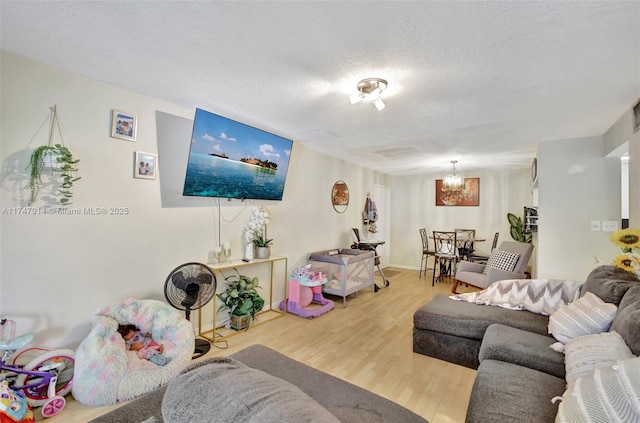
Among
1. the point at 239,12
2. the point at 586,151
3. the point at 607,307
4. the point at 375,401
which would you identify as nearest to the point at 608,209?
the point at 586,151

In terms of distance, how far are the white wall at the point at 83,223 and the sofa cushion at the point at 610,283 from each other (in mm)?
3359

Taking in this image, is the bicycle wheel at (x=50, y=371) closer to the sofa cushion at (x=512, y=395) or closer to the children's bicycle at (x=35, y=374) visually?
the children's bicycle at (x=35, y=374)

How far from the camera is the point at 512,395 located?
1355mm

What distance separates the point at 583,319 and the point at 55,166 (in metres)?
3.73

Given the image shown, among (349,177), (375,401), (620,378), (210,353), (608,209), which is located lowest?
(210,353)

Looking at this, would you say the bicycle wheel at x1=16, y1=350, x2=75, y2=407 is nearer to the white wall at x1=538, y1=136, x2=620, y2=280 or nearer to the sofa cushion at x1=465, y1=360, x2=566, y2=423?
the sofa cushion at x1=465, y1=360, x2=566, y2=423

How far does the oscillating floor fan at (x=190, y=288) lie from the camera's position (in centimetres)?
249

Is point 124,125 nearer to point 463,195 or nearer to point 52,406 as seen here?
point 52,406

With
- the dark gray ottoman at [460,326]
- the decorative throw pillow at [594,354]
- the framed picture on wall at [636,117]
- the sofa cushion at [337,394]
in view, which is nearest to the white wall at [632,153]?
the framed picture on wall at [636,117]

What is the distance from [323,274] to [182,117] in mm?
2697

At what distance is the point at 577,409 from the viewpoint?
95 cm

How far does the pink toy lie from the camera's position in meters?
3.60

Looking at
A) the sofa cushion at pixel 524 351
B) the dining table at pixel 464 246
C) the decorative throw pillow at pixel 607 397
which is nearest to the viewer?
the decorative throw pillow at pixel 607 397

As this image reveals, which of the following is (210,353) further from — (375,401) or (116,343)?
(375,401)
